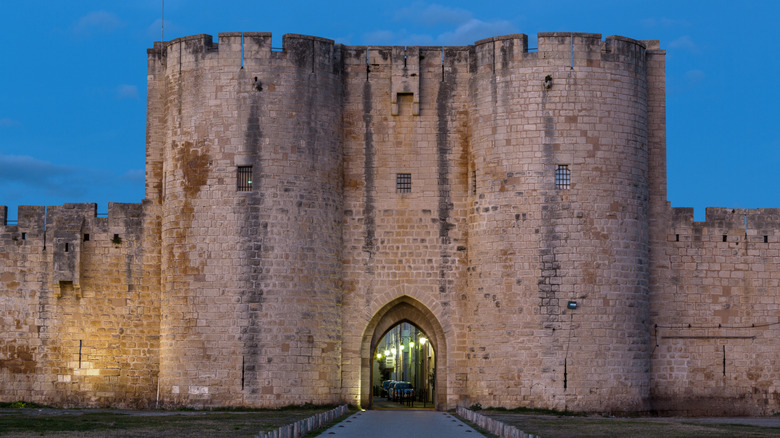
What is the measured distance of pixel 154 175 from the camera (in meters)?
32.3

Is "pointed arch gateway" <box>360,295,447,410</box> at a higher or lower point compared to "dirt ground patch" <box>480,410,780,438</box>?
higher

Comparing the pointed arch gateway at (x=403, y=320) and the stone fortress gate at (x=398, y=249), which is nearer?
the stone fortress gate at (x=398, y=249)

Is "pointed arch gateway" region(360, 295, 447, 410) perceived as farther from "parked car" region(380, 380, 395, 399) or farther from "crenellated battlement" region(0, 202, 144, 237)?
"parked car" region(380, 380, 395, 399)

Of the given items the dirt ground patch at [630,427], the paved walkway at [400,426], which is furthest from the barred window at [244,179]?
the dirt ground patch at [630,427]

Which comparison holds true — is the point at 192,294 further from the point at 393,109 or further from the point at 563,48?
the point at 563,48

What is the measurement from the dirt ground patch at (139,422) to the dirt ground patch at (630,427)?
496 centimetres

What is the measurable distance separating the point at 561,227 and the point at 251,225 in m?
7.98

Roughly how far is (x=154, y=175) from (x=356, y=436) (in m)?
13.8

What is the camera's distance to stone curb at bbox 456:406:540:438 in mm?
18691

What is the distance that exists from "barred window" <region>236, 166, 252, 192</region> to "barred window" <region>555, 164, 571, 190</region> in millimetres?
7971

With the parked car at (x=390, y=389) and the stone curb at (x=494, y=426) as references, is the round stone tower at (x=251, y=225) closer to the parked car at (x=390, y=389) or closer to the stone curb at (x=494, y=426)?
the stone curb at (x=494, y=426)

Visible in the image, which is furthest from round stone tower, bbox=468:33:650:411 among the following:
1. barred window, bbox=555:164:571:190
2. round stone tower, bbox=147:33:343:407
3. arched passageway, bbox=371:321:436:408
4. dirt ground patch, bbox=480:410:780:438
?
round stone tower, bbox=147:33:343:407

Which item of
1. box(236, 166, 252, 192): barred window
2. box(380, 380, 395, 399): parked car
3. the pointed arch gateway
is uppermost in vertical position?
box(236, 166, 252, 192): barred window

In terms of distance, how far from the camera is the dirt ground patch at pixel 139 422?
20328 millimetres
